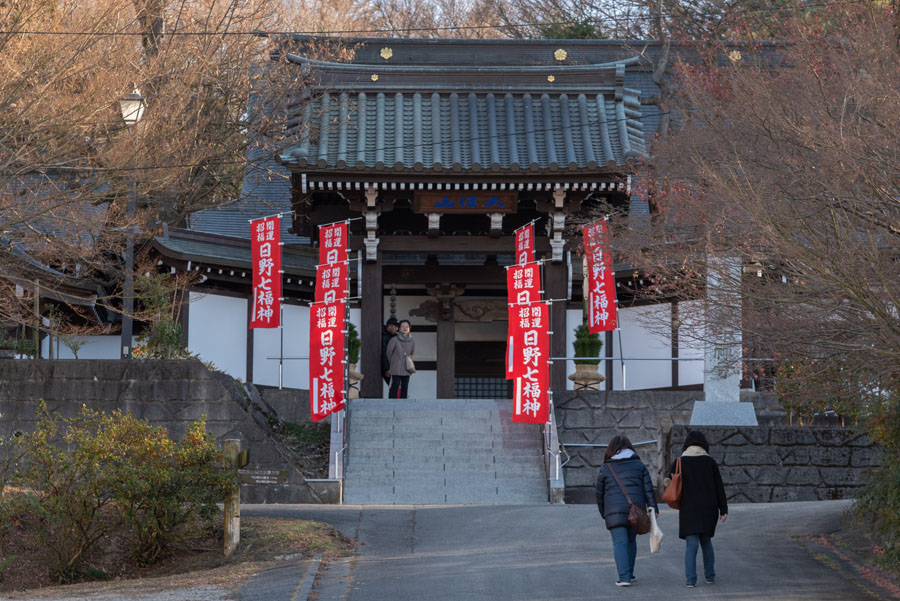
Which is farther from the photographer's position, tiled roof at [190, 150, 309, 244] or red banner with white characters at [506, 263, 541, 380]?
tiled roof at [190, 150, 309, 244]

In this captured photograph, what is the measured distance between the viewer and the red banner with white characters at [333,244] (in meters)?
17.6

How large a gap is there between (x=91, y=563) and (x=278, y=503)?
3.38 metres

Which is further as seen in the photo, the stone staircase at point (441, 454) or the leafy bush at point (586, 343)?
the leafy bush at point (586, 343)

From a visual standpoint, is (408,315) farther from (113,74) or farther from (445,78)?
(113,74)

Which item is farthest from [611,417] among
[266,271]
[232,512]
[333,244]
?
[232,512]

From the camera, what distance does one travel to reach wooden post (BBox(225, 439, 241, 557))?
10852 millimetres

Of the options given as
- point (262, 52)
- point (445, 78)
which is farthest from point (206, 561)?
point (262, 52)

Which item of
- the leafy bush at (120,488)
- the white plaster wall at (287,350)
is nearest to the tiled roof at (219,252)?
the white plaster wall at (287,350)

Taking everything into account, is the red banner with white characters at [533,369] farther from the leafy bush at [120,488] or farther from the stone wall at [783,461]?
the leafy bush at [120,488]

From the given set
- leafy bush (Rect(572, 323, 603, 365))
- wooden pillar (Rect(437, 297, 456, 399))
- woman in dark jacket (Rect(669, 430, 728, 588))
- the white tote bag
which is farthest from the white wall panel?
the white tote bag

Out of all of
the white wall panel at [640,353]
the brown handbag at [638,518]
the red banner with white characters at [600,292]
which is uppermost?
the red banner with white characters at [600,292]

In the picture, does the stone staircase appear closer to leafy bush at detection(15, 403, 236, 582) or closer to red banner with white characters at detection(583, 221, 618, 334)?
red banner with white characters at detection(583, 221, 618, 334)

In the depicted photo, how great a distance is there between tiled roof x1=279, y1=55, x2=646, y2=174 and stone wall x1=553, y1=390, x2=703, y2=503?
12.6 ft

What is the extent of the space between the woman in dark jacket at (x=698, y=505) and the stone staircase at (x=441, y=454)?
5.89 metres
